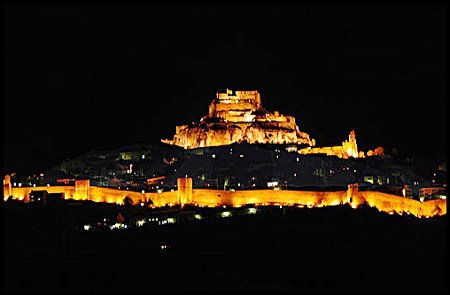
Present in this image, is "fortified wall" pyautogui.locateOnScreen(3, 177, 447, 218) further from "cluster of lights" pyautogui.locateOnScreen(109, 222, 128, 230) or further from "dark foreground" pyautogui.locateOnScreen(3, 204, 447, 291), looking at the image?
"cluster of lights" pyautogui.locateOnScreen(109, 222, 128, 230)

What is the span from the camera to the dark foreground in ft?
42.5

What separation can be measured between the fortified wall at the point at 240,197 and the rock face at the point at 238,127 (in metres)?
15.5

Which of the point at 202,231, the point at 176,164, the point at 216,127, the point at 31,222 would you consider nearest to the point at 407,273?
the point at 202,231

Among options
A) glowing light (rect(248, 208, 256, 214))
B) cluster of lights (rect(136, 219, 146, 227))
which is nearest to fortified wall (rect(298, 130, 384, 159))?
glowing light (rect(248, 208, 256, 214))

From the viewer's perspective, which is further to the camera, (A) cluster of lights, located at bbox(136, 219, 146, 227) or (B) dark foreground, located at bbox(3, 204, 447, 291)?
(A) cluster of lights, located at bbox(136, 219, 146, 227)

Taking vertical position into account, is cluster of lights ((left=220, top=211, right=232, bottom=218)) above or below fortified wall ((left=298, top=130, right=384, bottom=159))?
below

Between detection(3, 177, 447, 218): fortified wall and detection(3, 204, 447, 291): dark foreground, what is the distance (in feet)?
6.73

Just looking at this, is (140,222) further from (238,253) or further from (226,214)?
(238,253)

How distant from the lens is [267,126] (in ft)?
140

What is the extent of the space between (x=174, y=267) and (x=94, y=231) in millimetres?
5329

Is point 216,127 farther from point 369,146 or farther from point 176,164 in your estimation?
point 369,146

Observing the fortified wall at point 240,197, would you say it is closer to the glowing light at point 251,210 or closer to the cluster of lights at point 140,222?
the glowing light at point 251,210

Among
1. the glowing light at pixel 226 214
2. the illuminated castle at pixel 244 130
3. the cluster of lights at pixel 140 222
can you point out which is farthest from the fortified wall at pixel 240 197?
the illuminated castle at pixel 244 130

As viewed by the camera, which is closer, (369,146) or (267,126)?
(267,126)
